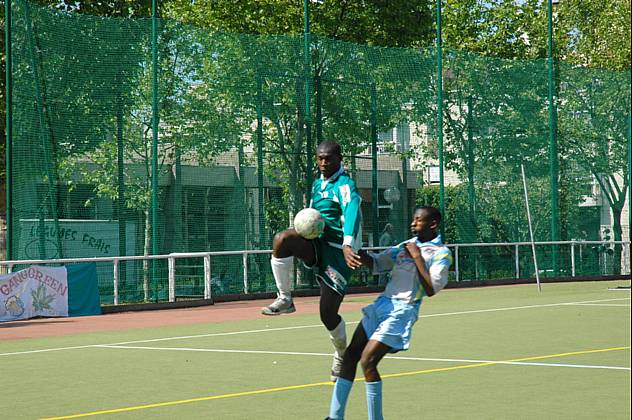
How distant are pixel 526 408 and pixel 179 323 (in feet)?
40.3

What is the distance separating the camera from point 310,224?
9.66 meters

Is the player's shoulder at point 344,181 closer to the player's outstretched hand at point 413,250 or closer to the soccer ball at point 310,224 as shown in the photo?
the soccer ball at point 310,224

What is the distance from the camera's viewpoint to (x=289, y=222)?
29547mm

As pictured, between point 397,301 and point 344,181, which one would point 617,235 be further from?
point 397,301

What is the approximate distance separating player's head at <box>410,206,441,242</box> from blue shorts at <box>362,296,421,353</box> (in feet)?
1.45

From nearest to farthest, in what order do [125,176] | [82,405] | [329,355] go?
[82,405], [329,355], [125,176]

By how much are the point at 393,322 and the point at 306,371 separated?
4842 mm

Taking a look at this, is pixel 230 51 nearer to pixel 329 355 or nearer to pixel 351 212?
pixel 329 355

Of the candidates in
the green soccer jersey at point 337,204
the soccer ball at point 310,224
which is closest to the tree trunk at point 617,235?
the green soccer jersey at point 337,204

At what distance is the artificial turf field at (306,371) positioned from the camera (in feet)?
32.1

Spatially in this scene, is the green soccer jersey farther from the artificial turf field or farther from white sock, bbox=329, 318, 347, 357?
the artificial turf field

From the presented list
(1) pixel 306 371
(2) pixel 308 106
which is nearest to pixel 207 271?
(2) pixel 308 106

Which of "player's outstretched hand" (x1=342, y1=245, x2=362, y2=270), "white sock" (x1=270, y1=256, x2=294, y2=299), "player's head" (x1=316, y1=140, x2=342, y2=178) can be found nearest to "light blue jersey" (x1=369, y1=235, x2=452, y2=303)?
"player's outstretched hand" (x1=342, y1=245, x2=362, y2=270)

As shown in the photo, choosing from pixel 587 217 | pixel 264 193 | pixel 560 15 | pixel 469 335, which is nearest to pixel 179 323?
pixel 469 335
